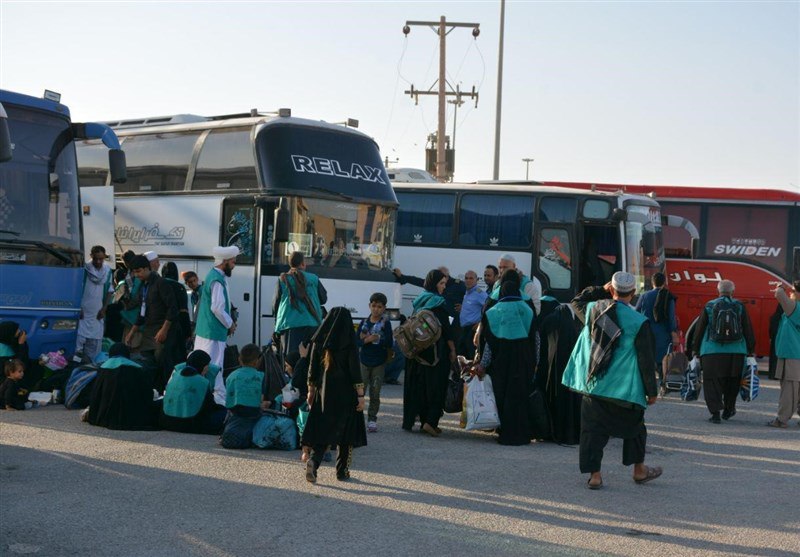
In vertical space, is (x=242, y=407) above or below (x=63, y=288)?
below

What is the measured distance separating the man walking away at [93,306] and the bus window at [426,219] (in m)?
8.62

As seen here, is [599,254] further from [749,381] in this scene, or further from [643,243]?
[749,381]

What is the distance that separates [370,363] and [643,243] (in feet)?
33.8

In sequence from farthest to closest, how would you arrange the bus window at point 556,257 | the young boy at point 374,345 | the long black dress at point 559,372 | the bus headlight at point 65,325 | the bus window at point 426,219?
the bus window at point 426,219, the bus window at point 556,257, the bus headlight at point 65,325, the long black dress at point 559,372, the young boy at point 374,345

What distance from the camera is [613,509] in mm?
8766

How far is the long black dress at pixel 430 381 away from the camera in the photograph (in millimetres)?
12523

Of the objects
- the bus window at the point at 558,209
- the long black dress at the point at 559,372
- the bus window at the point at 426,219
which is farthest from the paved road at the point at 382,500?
the bus window at the point at 426,219

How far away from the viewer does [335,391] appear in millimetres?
9531

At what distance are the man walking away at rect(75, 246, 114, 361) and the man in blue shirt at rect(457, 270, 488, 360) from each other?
483 centimetres

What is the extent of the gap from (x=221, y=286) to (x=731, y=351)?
21.0ft

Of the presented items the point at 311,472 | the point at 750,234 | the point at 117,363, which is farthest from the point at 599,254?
the point at 311,472

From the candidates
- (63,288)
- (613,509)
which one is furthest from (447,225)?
(613,509)

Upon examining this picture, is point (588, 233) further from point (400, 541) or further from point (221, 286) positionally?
point (400, 541)

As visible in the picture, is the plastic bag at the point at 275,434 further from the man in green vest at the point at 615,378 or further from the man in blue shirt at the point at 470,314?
the man in blue shirt at the point at 470,314
